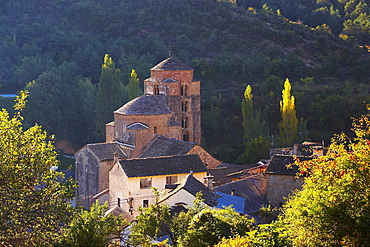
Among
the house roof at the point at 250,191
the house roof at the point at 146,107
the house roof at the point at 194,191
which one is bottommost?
the house roof at the point at 250,191

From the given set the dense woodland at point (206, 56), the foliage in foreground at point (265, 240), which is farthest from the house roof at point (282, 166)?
the dense woodland at point (206, 56)

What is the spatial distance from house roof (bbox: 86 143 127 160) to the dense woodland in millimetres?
16333

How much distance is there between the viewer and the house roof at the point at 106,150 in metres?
35.3

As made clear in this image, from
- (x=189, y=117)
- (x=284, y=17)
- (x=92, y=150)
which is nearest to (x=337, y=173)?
(x=92, y=150)

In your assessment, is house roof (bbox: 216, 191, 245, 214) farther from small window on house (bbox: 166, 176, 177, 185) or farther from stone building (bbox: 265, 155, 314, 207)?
small window on house (bbox: 166, 176, 177, 185)

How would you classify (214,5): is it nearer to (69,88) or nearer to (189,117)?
(69,88)

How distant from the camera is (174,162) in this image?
103 feet

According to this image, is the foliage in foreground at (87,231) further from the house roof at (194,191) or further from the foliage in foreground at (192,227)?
the house roof at (194,191)

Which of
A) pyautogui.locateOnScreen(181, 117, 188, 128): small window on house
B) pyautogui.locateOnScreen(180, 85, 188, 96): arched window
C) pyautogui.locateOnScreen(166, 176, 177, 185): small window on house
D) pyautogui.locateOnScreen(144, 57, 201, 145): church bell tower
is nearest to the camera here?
pyautogui.locateOnScreen(166, 176, 177, 185): small window on house

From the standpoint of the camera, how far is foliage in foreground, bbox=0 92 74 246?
52.3ft

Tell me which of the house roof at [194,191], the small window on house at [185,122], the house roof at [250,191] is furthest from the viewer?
the small window on house at [185,122]

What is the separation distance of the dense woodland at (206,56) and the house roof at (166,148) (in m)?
15.9

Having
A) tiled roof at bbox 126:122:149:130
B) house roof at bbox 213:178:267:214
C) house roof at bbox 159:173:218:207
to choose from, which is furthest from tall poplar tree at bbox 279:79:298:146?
house roof at bbox 159:173:218:207

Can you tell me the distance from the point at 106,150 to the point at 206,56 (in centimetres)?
4424
